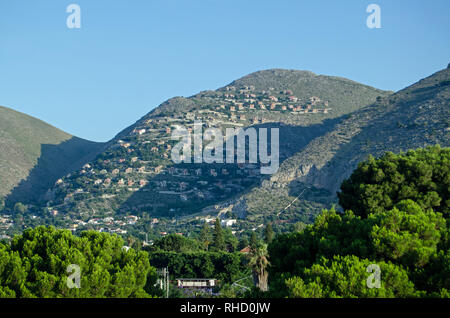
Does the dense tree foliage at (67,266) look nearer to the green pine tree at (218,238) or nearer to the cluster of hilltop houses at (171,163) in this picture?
the green pine tree at (218,238)

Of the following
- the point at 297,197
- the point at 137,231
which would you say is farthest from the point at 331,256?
the point at 137,231

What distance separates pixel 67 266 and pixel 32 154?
109184 millimetres

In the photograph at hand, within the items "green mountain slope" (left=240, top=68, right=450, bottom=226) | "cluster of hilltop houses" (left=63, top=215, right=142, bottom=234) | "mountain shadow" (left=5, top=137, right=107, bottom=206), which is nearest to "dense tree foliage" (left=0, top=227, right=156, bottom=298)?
"green mountain slope" (left=240, top=68, right=450, bottom=226)

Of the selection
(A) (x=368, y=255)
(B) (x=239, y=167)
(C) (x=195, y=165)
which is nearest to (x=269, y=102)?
(B) (x=239, y=167)

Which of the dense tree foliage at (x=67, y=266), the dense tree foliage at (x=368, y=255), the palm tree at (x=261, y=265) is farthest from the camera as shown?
the palm tree at (x=261, y=265)

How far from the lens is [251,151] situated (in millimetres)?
100188

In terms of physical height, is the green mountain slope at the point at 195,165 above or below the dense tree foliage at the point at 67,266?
above

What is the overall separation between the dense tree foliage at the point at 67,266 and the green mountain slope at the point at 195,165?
63106mm

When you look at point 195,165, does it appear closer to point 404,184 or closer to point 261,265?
point 261,265

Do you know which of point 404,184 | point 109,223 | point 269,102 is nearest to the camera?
point 404,184

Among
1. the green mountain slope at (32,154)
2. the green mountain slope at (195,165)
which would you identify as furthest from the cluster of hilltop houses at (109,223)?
the green mountain slope at (32,154)

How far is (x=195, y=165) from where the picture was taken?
3971 inches

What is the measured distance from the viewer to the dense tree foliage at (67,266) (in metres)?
17.9

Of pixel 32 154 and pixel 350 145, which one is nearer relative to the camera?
pixel 350 145
